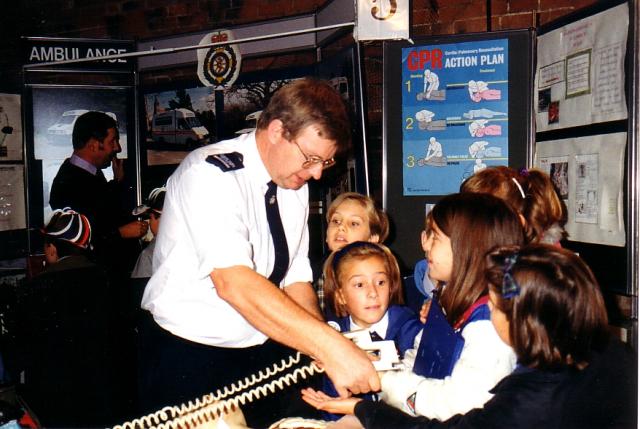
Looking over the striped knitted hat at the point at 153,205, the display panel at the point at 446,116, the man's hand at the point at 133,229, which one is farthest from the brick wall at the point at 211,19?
the man's hand at the point at 133,229

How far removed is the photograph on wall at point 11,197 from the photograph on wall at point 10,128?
0.11 meters

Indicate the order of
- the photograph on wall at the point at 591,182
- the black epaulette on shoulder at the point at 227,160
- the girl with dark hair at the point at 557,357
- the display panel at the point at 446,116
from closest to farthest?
the girl with dark hair at the point at 557,357, the black epaulette on shoulder at the point at 227,160, the photograph on wall at the point at 591,182, the display panel at the point at 446,116

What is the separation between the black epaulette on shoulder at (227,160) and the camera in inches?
76.0

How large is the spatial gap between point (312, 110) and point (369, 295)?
0.89 m

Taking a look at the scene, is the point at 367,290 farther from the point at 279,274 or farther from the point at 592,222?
the point at 592,222

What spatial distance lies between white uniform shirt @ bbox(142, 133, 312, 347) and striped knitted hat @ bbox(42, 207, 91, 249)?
67.0 inches

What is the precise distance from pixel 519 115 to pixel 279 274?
1680 mm

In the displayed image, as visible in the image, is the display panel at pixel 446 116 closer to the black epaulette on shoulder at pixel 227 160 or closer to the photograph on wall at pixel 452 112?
the photograph on wall at pixel 452 112

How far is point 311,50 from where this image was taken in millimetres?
4203

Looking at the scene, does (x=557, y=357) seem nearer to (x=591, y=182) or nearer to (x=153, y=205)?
(x=591, y=182)

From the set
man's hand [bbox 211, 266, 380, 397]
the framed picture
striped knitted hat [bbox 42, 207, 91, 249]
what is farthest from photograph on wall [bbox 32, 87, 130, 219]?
man's hand [bbox 211, 266, 380, 397]

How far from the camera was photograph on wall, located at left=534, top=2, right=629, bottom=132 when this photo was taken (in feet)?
8.40

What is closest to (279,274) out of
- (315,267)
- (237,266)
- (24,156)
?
(237,266)

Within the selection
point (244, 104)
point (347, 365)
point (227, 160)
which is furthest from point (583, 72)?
point (244, 104)
